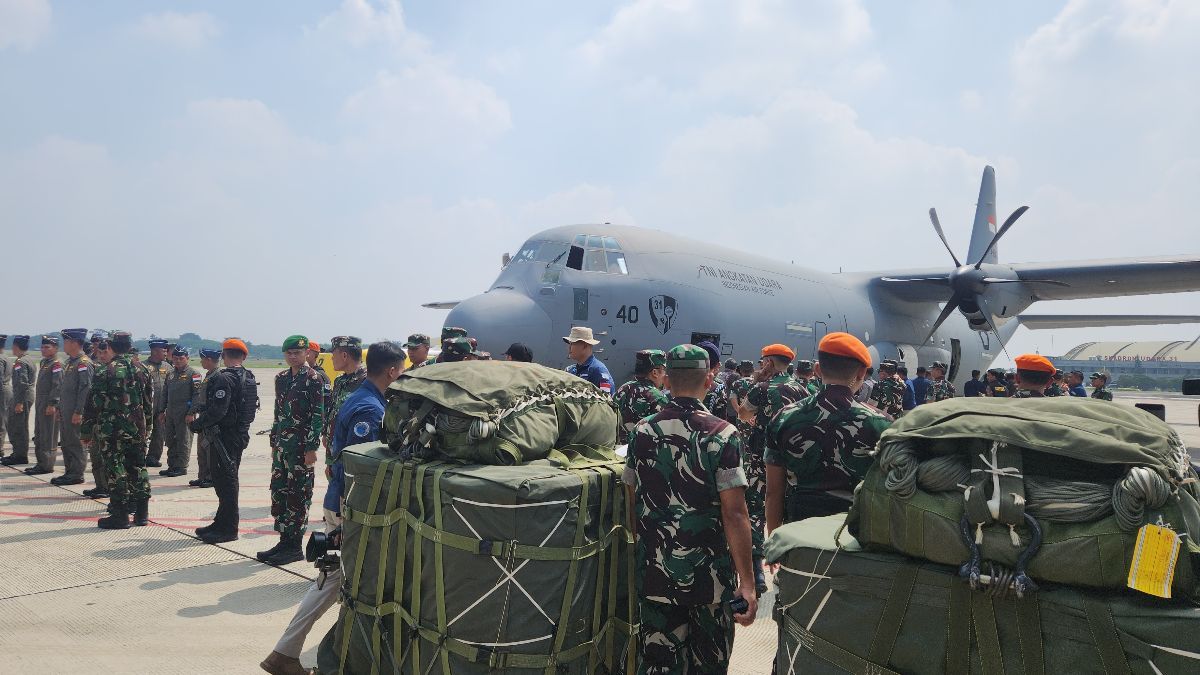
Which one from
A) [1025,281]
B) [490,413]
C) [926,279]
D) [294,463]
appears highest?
[926,279]

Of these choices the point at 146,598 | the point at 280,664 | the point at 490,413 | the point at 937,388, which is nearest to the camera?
the point at 490,413

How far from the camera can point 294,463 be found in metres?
5.73

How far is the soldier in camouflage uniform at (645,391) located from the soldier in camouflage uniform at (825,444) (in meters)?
1.69

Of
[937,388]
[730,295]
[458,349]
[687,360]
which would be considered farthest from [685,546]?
[937,388]

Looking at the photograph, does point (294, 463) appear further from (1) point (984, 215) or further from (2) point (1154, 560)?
(1) point (984, 215)

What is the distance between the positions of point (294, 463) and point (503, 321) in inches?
171

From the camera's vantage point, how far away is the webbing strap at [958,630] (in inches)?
71.2

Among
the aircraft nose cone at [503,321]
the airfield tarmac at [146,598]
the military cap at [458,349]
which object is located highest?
the aircraft nose cone at [503,321]

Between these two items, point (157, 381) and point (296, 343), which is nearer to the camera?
point (296, 343)

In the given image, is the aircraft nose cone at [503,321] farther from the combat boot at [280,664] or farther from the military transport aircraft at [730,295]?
the combat boot at [280,664]

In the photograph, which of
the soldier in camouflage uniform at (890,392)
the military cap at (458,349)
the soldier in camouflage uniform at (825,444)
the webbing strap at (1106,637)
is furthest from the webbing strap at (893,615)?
the soldier in camouflage uniform at (890,392)

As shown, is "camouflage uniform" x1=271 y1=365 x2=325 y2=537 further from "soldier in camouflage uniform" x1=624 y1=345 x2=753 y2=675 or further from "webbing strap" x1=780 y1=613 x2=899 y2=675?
"webbing strap" x1=780 y1=613 x2=899 y2=675

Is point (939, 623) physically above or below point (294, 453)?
above

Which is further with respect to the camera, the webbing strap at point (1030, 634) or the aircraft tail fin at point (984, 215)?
the aircraft tail fin at point (984, 215)
